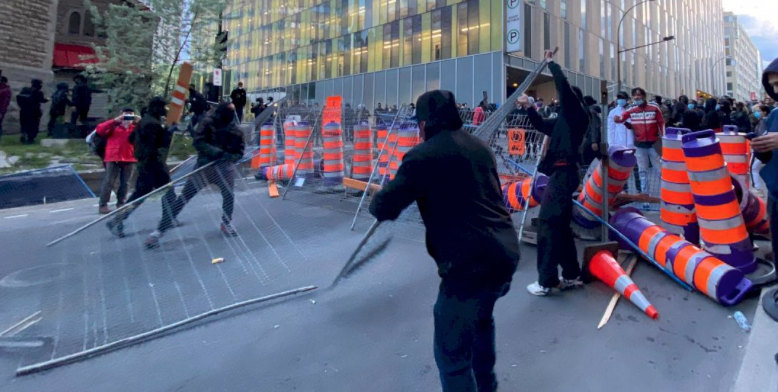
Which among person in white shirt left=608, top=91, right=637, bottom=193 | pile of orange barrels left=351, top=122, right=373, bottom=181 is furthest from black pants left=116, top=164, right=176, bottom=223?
person in white shirt left=608, top=91, right=637, bottom=193

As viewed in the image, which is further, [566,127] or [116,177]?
[116,177]

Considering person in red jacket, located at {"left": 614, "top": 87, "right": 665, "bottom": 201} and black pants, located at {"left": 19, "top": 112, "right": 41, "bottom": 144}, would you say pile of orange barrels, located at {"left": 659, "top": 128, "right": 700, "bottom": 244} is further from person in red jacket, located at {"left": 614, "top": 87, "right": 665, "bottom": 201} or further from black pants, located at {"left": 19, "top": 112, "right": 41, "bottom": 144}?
black pants, located at {"left": 19, "top": 112, "right": 41, "bottom": 144}

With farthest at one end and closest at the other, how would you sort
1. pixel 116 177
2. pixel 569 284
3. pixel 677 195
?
pixel 116 177
pixel 677 195
pixel 569 284

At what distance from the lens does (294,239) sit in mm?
5977

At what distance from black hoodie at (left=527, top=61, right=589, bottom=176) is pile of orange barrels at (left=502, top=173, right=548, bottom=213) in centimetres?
142

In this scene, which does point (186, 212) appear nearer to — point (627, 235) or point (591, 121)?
point (591, 121)

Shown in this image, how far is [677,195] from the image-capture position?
4.80 m

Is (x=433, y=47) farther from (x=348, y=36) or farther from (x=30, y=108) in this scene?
(x=30, y=108)

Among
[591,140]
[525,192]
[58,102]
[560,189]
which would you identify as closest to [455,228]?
[560,189]

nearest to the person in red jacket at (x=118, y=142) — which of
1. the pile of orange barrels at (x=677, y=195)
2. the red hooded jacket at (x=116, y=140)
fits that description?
the red hooded jacket at (x=116, y=140)

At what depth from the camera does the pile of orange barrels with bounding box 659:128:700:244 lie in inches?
185

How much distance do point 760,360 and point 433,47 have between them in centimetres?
2801

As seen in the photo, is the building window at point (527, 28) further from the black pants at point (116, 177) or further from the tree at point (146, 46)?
the black pants at point (116, 177)

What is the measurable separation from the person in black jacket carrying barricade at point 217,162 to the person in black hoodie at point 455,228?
415 centimetres
